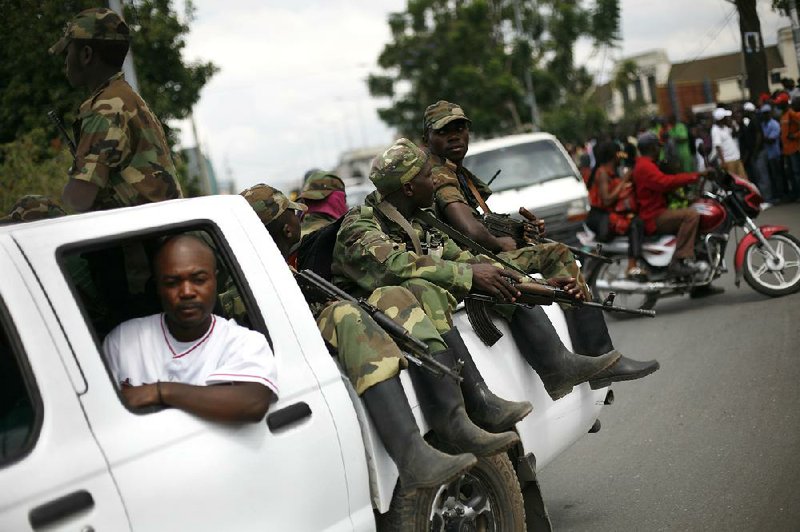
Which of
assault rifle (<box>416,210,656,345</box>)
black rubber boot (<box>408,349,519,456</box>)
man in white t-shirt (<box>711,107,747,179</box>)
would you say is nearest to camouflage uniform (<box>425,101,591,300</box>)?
assault rifle (<box>416,210,656,345</box>)

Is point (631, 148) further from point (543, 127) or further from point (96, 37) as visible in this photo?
point (543, 127)

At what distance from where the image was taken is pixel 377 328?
3.95 m

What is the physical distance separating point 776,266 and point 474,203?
17.4ft

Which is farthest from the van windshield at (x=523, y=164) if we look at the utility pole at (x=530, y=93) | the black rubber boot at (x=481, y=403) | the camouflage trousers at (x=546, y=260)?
the utility pole at (x=530, y=93)

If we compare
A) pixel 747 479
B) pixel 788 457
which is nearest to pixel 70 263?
pixel 747 479

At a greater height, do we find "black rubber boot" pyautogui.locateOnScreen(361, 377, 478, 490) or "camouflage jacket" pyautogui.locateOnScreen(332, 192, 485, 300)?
Answer: "camouflage jacket" pyautogui.locateOnScreen(332, 192, 485, 300)

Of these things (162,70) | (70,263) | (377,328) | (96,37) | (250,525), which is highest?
(162,70)

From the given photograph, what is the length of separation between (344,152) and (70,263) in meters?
184

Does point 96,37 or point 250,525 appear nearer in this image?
point 250,525

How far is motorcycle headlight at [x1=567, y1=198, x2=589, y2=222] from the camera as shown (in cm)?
1445

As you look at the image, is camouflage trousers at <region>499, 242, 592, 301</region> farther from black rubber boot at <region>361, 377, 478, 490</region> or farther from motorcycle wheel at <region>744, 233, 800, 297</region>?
motorcycle wheel at <region>744, 233, 800, 297</region>

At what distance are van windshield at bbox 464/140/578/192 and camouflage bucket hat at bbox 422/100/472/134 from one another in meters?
7.62

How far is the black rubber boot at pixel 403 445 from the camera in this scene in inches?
149

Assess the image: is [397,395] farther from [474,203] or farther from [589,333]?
[474,203]
